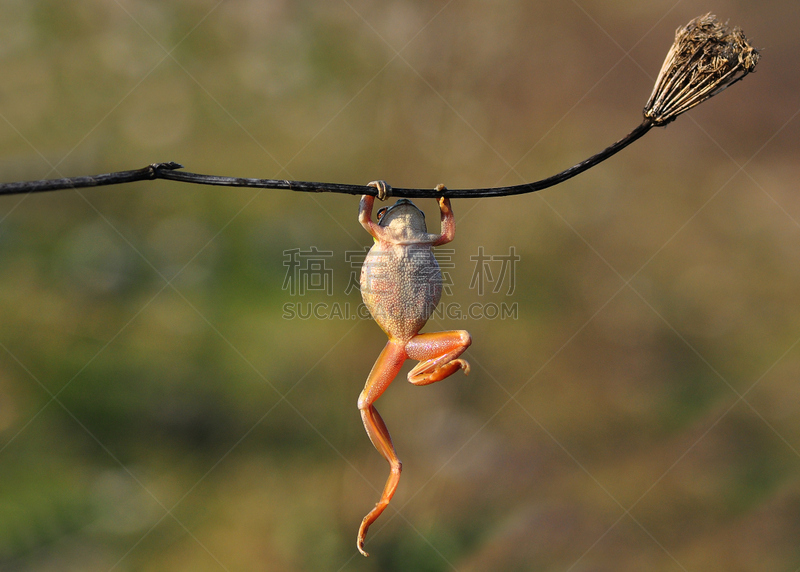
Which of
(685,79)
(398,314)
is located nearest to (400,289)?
(398,314)

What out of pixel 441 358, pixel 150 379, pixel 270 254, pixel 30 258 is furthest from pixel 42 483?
pixel 441 358

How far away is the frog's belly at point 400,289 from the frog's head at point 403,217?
2 cm

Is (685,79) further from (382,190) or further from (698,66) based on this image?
(382,190)

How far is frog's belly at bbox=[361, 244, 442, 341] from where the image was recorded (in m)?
0.49

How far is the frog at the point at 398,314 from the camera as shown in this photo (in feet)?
1.60

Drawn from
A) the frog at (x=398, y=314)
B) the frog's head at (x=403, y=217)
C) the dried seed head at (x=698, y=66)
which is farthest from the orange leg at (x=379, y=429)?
the dried seed head at (x=698, y=66)

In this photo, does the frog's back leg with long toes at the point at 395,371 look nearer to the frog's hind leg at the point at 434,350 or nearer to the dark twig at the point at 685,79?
the frog's hind leg at the point at 434,350

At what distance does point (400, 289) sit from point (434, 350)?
62 millimetres

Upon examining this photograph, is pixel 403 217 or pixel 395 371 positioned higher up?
pixel 403 217

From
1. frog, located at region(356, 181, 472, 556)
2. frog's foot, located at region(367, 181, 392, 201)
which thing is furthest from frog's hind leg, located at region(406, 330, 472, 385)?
frog's foot, located at region(367, 181, 392, 201)

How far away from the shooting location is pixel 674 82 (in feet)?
1.57

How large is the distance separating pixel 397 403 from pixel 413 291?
101 centimetres

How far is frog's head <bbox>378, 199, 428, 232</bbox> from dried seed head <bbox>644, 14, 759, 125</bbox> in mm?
211

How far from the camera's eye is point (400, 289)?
1.62 ft
